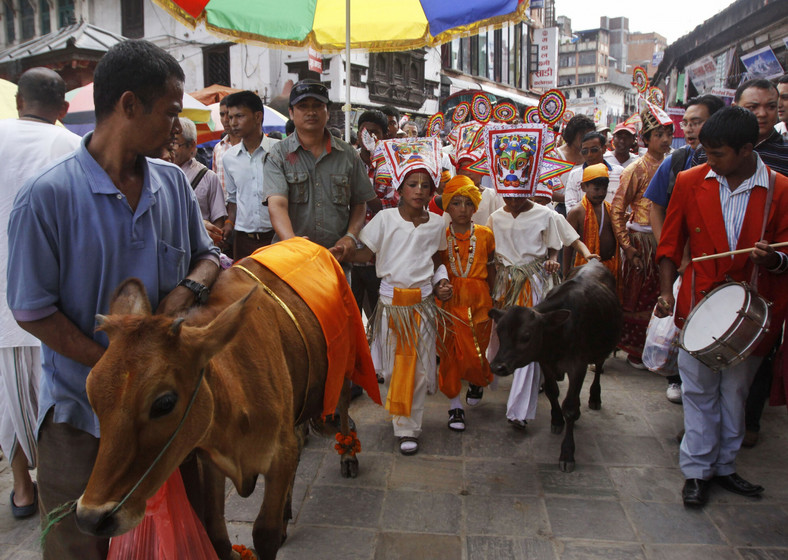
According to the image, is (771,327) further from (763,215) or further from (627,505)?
(627,505)

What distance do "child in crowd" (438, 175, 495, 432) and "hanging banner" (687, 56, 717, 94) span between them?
1304 cm

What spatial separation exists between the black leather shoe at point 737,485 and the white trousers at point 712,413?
5 centimetres

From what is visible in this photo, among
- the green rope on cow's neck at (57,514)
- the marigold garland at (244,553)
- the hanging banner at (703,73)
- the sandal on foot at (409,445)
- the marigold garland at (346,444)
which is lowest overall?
the sandal on foot at (409,445)

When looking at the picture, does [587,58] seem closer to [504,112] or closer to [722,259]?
[504,112]

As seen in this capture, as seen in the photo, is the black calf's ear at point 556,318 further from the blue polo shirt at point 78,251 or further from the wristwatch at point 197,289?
the blue polo shirt at point 78,251

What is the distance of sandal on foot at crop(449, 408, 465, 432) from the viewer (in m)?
4.48

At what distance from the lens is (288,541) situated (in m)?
3.14

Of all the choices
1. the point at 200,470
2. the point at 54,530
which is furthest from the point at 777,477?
the point at 54,530

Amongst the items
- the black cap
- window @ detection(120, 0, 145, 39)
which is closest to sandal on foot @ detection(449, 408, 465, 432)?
the black cap

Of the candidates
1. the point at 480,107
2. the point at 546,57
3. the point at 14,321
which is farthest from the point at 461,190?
the point at 546,57

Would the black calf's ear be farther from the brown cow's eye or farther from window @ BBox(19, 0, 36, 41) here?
window @ BBox(19, 0, 36, 41)

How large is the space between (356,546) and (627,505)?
1.62 m

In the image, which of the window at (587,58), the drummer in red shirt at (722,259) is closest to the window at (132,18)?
the drummer in red shirt at (722,259)

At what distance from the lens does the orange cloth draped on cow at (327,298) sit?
295 centimetres
